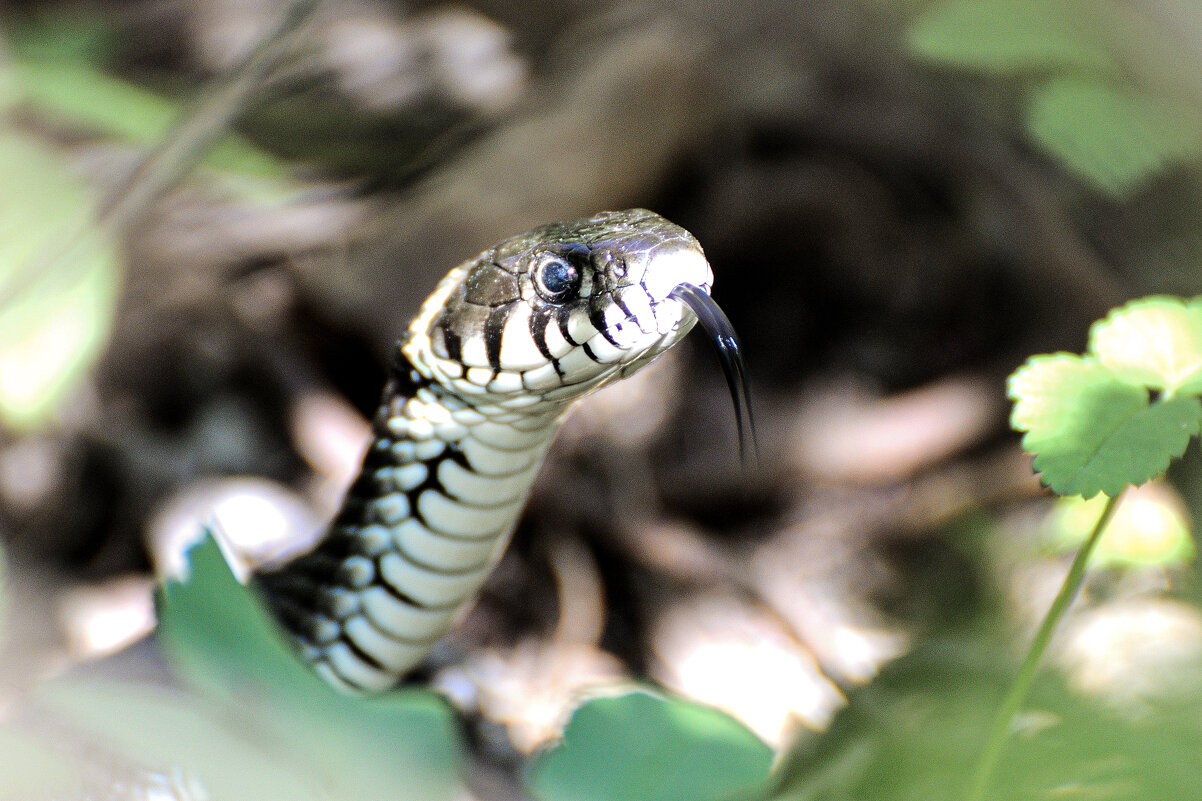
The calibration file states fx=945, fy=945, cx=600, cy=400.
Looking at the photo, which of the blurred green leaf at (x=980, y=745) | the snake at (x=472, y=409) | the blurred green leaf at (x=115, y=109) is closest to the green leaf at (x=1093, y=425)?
the blurred green leaf at (x=980, y=745)

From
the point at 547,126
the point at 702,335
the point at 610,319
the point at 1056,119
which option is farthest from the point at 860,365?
the point at 610,319

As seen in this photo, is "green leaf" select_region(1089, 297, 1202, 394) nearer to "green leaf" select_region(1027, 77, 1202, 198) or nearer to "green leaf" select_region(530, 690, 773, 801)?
"green leaf" select_region(530, 690, 773, 801)

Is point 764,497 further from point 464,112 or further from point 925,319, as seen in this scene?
point 464,112

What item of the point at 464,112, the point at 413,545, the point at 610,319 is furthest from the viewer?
the point at 464,112

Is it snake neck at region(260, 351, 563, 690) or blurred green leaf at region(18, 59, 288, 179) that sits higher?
blurred green leaf at region(18, 59, 288, 179)

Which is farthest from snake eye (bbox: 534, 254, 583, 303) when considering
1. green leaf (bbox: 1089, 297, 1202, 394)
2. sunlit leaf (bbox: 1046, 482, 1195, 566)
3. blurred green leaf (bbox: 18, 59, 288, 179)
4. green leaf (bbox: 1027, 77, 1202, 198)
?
blurred green leaf (bbox: 18, 59, 288, 179)

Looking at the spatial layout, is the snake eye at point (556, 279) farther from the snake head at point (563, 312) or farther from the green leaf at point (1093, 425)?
the green leaf at point (1093, 425)

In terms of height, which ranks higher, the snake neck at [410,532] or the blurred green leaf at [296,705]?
the snake neck at [410,532]
